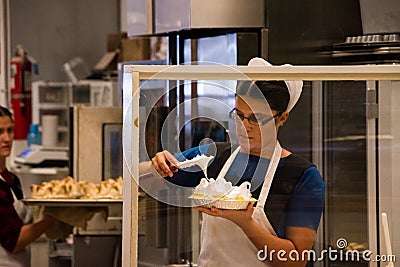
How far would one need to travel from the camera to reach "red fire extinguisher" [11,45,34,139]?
4.51 meters

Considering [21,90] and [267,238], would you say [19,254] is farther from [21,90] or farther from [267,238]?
[21,90]

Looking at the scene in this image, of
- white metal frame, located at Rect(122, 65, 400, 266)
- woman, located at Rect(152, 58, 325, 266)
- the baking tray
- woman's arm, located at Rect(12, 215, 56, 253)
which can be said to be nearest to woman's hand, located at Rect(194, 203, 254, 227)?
woman, located at Rect(152, 58, 325, 266)

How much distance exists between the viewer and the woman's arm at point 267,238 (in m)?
1.63

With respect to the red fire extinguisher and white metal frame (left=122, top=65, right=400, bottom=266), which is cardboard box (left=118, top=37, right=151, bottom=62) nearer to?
the red fire extinguisher

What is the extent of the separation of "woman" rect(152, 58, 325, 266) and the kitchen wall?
3.29 meters

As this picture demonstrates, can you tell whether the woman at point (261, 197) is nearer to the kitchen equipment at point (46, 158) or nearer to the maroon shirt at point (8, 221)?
the maroon shirt at point (8, 221)

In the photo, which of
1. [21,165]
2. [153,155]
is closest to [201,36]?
[153,155]

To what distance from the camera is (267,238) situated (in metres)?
1.64

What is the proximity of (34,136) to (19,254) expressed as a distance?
165 centimetres

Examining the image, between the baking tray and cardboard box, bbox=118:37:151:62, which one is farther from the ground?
cardboard box, bbox=118:37:151:62

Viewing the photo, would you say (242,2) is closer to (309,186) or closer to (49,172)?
(309,186)

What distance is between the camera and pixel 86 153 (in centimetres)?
298

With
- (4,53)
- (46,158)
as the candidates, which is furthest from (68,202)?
(4,53)

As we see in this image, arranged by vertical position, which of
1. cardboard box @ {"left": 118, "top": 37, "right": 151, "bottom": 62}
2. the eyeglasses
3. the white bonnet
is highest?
cardboard box @ {"left": 118, "top": 37, "right": 151, "bottom": 62}
